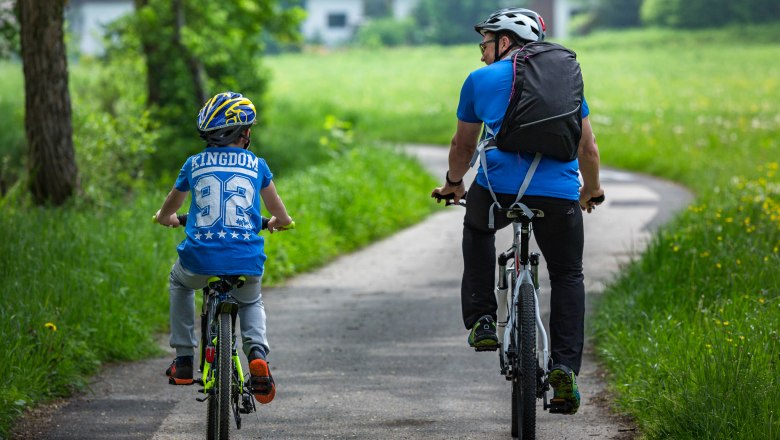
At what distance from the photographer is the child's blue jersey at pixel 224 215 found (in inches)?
212

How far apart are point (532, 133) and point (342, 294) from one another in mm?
5572

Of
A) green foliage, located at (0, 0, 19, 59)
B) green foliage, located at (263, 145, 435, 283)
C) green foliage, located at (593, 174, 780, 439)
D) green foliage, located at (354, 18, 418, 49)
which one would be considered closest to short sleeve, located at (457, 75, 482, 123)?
green foliage, located at (593, 174, 780, 439)

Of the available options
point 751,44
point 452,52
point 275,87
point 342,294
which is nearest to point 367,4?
point 452,52

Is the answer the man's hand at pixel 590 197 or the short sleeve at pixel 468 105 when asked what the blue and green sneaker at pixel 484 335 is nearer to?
the man's hand at pixel 590 197

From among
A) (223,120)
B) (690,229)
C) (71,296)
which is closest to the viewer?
(223,120)

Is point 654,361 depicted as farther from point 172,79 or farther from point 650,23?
point 650,23

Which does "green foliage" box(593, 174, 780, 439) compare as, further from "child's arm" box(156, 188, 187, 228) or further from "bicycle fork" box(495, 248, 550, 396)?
"child's arm" box(156, 188, 187, 228)

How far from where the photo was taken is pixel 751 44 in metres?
68.8

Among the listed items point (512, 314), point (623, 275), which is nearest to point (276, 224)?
point (512, 314)

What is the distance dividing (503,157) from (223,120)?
3.97ft

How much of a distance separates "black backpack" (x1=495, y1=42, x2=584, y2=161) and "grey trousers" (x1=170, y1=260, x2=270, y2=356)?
4.18 ft

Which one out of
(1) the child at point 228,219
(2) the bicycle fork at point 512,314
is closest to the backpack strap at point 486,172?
(2) the bicycle fork at point 512,314

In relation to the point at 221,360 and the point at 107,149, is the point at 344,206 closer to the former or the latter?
the point at 107,149

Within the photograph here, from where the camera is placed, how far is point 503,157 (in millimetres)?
5613
